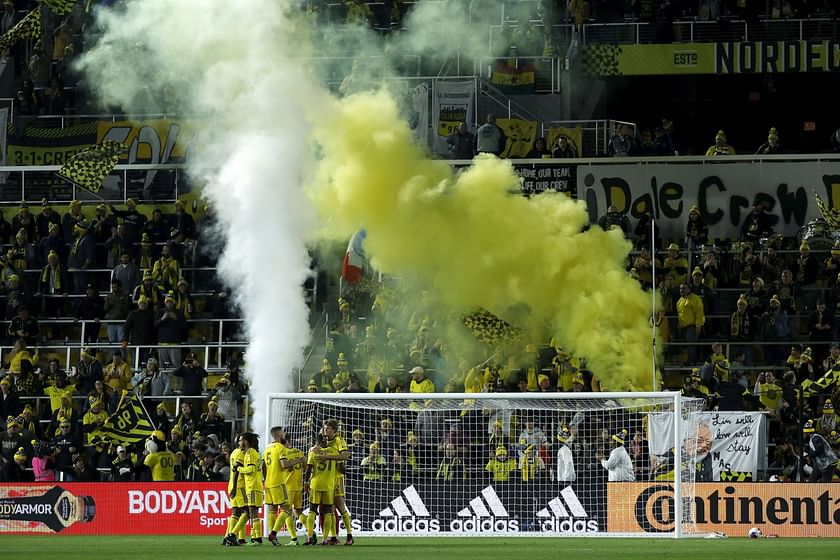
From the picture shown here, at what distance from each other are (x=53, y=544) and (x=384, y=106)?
1183 cm

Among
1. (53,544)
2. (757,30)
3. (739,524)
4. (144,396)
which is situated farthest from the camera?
(757,30)

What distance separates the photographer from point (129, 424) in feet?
92.9

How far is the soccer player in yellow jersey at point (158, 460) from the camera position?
1070 inches

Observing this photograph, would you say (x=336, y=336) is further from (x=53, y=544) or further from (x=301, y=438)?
(x=53, y=544)

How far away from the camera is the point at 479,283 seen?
31.8 meters

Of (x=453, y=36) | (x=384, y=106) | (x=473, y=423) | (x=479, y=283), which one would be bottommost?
(x=473, y=423)

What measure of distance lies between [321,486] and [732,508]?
7313 millimetres

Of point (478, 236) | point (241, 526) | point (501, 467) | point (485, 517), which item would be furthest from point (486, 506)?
point (478, 236)

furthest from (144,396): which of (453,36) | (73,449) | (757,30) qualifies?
(757,30)

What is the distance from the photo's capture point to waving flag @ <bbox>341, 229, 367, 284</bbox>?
31.9 meters

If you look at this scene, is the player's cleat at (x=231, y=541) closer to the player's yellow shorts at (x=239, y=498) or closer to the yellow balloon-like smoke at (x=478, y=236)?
the player's yellow shorts at (x=239, y=498)

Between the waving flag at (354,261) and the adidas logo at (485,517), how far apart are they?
8.34 m

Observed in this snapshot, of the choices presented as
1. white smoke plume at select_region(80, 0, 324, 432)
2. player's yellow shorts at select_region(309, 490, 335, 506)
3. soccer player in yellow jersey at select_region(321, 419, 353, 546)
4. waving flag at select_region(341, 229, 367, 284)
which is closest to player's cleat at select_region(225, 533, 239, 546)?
player's yellow shorts at select_region(309, 490, 335, 506)

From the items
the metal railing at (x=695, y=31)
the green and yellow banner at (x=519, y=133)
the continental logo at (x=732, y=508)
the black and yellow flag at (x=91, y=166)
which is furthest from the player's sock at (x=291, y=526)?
the metal railing at (x=695, y=31)
